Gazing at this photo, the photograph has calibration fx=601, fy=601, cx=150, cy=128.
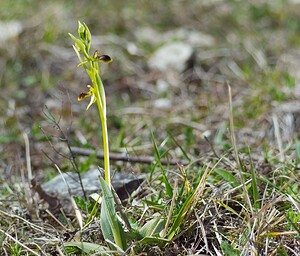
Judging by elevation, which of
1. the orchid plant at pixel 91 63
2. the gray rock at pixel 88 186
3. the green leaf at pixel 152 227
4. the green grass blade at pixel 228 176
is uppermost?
the orchid plant at pixel 91 63

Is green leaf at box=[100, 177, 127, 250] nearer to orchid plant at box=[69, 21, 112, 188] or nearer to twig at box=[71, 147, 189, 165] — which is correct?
orchid plant at box=[69, 21, 112, 188]

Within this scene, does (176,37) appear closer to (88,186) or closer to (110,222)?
(88,186)

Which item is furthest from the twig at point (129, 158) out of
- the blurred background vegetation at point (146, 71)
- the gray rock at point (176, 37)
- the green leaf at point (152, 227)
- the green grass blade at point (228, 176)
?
the gray rock at point (176, 37)

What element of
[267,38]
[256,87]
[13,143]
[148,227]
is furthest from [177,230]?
[267,38]

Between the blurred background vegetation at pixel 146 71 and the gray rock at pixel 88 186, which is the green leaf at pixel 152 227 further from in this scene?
the blurred background vegetation at pixel 146 71

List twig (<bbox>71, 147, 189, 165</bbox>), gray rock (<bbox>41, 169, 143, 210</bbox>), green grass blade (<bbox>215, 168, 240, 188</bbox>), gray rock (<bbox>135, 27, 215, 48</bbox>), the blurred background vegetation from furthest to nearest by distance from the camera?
1. gray rock (<bbox>135, 27, 215, 48</bbox>)
2. the blurred background vegetation
3. twig (<bbox>71, 147, 189, 165</bbox>)
4. gray rock (<bbox>41, 169, 143, 210</bbox>)
5. green grass blade (<bbox>215, 168, 240, 188</bbox>)

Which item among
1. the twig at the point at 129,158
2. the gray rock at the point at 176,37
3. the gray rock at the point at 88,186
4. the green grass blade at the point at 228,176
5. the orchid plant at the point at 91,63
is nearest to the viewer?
the orchid plant at the point at 91,63

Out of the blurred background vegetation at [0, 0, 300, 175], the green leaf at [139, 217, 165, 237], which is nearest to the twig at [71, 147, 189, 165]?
the blurred background vegetation at [0, 0, 300, 175]

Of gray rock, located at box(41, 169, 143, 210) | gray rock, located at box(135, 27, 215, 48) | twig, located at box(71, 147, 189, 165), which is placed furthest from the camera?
gray rock, located at box(135, 27, 215, 48)

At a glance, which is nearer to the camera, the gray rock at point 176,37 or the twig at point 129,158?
the twig at point 129,158
